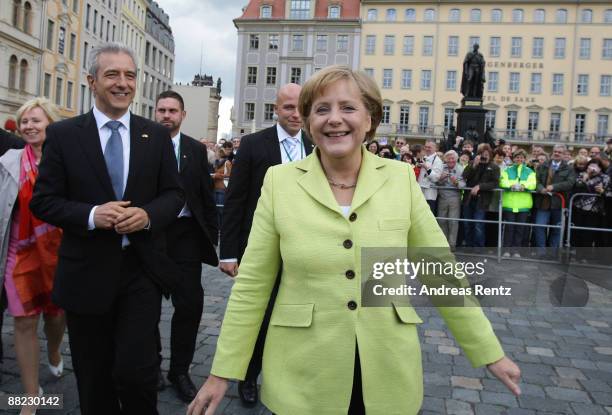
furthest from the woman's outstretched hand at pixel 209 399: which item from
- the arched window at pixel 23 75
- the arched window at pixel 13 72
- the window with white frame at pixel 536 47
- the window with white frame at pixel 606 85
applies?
the window with white frame at pixel 606 85

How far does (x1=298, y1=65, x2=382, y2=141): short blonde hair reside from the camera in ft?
7.22

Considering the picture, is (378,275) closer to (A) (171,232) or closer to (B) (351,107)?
(B) (351,107)

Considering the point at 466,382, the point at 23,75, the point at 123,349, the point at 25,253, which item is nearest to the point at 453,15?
the point at 23,75

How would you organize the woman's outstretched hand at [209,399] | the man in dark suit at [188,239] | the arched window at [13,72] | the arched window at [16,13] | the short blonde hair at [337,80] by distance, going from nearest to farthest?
1. the woman's outstretched hand at [209,399]
2. the short blonde hair at [337,80]
3. the man in dark suit at [188,239]
4. the arched window at [16,13]
5. the arched window at [13,72]

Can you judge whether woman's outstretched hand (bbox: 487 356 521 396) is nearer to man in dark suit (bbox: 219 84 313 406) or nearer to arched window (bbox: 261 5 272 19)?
man in dark suit (bbox: 219 84 313 406)

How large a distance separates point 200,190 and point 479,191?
7.34m

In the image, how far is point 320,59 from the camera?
62.7 meters

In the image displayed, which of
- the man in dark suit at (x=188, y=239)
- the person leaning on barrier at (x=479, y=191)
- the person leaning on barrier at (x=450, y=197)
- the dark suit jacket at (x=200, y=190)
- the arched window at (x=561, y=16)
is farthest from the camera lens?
the arched window at (x=561, y=16)

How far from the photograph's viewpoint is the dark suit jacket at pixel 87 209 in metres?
2.93

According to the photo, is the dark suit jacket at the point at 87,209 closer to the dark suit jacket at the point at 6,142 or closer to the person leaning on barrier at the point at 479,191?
the dark suit jacket at the point at 6,142

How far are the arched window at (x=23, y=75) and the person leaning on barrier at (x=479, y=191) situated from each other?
37341 millimetres

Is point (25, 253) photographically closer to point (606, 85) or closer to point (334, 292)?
point (334, 292)

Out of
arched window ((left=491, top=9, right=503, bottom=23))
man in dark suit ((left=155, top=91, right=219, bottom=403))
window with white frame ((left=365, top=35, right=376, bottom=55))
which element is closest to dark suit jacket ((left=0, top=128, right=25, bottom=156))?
man in dark suit ((left=155, top=91, right=219, bottom=403))

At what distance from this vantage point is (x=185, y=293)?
4262 mm
